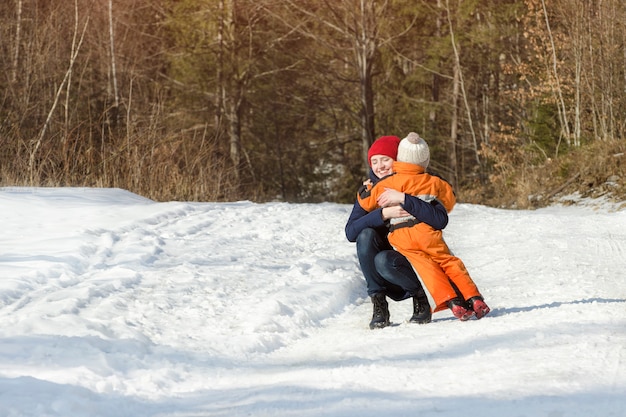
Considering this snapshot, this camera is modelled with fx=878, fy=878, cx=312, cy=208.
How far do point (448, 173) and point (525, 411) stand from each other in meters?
27.5

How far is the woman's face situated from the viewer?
17.6ft

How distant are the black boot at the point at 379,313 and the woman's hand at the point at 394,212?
0.53 m

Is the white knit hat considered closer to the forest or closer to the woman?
the woman

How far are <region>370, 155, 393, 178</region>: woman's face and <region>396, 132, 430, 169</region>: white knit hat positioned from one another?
0.57 feet

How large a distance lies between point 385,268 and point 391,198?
46cm

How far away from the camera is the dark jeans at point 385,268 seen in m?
5.28

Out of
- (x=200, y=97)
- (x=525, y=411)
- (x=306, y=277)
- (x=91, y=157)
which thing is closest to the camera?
(x=525, y=411)

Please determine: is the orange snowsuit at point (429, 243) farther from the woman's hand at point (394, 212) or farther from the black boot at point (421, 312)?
the black boot at point (421, 312)

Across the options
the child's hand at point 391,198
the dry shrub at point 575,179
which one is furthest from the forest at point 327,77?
the child's hand at point 391,198

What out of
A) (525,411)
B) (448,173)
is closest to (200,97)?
(448,173)

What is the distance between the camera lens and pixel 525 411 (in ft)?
10.8

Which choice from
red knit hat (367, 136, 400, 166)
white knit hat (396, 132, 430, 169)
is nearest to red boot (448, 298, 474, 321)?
white knit hat (396, 132, 430, 169)

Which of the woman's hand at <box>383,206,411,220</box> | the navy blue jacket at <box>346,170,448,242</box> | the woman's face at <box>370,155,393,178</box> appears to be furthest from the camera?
the woman's face at <box>370,155,393,178</box>

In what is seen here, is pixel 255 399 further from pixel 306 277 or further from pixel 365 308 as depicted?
pixel 306 277
